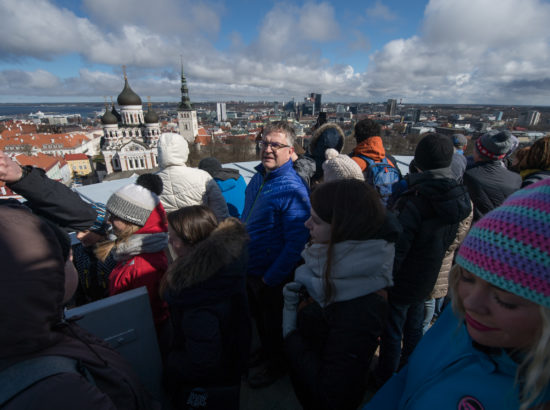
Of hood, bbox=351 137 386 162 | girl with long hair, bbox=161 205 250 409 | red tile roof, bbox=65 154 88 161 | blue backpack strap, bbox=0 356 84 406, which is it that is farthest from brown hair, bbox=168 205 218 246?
red tile roof, bbox=65 154 88 161

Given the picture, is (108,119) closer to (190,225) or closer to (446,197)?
(190,225)

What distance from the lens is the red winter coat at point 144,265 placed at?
163 centimetres

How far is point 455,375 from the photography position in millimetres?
878

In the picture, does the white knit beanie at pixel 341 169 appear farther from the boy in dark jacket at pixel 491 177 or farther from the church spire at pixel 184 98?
the church spire at pixel 184 98

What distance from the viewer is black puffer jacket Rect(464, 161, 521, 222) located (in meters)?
2.46

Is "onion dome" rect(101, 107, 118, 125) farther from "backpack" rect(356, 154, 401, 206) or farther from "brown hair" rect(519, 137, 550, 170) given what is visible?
"brown hair" rect(519, 137, 550, 170)

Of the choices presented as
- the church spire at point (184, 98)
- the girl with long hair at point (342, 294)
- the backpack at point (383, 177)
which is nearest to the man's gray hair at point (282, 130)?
the backpack at point (383, 177)

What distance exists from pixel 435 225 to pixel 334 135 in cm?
201

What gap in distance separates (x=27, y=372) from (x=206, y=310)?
→ 0.74m

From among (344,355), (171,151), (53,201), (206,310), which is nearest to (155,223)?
(53,201)

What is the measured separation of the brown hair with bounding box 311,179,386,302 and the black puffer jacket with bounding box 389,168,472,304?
0.66 m

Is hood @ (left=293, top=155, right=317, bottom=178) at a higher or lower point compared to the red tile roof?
higher

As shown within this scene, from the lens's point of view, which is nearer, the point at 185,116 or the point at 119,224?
the point at 119,224

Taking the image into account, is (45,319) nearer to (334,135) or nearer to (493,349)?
(493,349)
